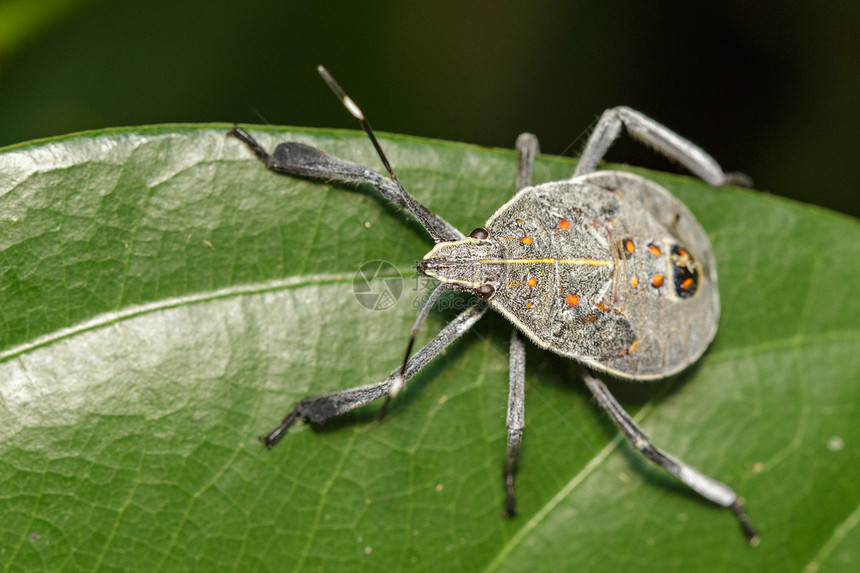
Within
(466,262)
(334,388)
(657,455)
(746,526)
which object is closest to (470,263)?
(466,262)

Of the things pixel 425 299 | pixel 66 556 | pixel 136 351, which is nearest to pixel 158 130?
pixel 136 351

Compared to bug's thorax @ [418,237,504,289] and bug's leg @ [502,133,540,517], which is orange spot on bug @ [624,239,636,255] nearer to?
bug's leg @ [502,133,540,517]

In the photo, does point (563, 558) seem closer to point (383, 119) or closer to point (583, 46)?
point (383, 119)

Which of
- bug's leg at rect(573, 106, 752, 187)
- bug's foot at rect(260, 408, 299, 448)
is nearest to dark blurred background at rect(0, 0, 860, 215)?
bug's leg at rect(573, 106, 752, 187)

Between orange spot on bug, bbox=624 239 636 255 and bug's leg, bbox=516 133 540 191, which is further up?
bug's leg, bbox=516 133 540 191

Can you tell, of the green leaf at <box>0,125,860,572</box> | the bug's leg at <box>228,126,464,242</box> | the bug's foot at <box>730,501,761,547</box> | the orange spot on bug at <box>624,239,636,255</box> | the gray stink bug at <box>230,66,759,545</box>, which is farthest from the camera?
the bug's foot at <box>730,501,761,547</box>
